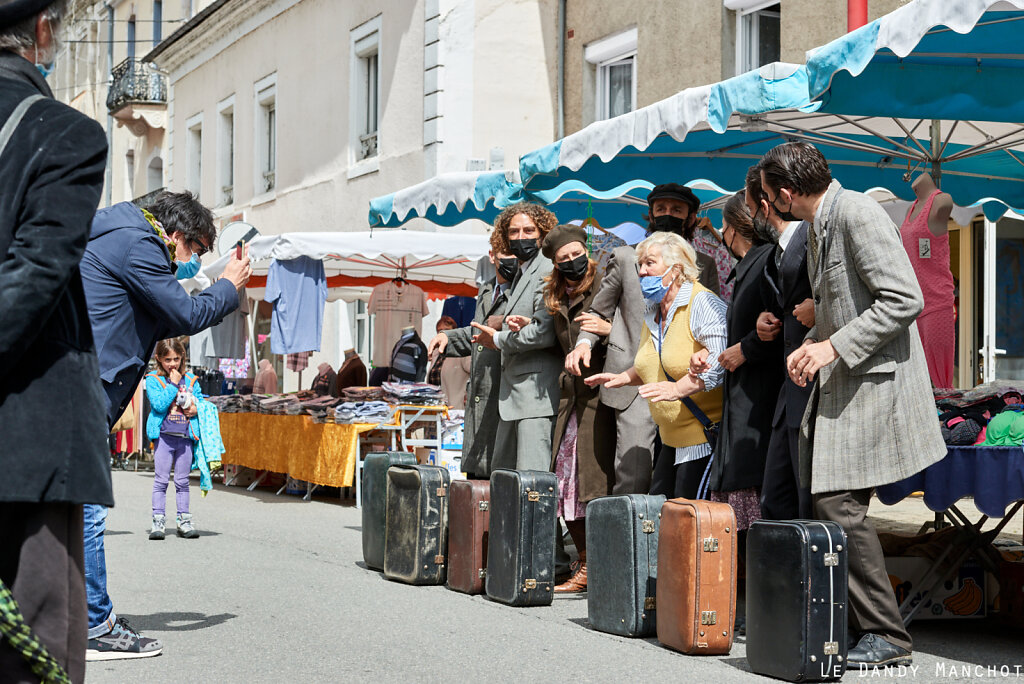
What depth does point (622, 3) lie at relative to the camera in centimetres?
1739

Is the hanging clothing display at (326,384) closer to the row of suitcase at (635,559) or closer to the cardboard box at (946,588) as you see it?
the row of suitcase at (635,559)

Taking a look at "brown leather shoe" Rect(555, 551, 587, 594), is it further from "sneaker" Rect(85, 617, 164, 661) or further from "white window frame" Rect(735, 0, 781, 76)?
"white window frame" Rect(735, 0, 781, 76)

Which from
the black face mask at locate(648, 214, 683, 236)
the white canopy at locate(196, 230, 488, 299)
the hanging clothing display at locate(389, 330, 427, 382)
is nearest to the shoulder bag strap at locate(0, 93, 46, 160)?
the black face mask at locate(648, 214, 683, 236)

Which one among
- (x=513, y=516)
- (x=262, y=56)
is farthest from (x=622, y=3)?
(x=513, y=516)

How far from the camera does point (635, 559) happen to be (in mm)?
6012

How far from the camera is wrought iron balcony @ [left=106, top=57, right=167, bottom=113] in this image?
32.1 meters

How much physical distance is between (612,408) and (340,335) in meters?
16.1

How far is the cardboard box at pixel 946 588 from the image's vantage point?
6.17 meters

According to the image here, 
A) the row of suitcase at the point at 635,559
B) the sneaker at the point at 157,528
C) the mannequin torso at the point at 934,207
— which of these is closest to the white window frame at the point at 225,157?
the sneaker at the point at 157,528

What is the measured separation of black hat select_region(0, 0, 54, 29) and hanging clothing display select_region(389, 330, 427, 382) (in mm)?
11717

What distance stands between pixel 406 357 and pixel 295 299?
1829 millimetres

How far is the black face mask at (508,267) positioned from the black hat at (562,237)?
0.76 m

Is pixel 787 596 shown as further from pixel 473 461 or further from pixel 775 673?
pixel 473 461

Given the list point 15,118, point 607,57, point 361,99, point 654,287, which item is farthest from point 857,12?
point 15,118
